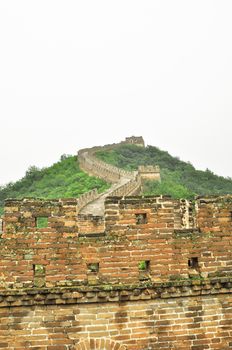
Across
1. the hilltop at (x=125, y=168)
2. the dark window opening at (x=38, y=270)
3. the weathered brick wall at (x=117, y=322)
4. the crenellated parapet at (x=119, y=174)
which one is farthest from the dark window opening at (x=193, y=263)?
the hilltop at (x=125, y=168)

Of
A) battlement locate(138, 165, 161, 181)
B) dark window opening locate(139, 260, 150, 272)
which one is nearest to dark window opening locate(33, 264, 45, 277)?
dark window opening locate(139, 260, 150, 272)

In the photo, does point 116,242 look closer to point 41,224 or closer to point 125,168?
point 41,224

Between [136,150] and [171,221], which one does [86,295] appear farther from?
[136,150]

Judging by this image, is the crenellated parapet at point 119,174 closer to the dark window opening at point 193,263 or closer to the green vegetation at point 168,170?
the green vegetation at point 168,170

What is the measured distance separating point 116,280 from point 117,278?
0.03 meters

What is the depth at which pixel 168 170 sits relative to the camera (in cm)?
6334

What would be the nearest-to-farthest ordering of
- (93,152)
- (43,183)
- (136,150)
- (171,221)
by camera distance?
1. (171,221)
2. (43,183)
3. (93,152)
4. (136,150)

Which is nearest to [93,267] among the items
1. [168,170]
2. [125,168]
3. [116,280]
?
[116,280]

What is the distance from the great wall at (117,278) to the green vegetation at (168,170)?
36819 mm

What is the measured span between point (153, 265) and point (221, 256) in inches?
37.0

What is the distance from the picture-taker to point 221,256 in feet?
21.5

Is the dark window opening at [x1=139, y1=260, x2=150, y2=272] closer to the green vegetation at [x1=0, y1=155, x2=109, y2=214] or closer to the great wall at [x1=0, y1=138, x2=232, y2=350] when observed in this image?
the great wall at [x1=0, y1=138, x2=232, y2=350]

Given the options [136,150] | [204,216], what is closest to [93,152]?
[136,150]

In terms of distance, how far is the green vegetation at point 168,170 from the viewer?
50847 millimetres
